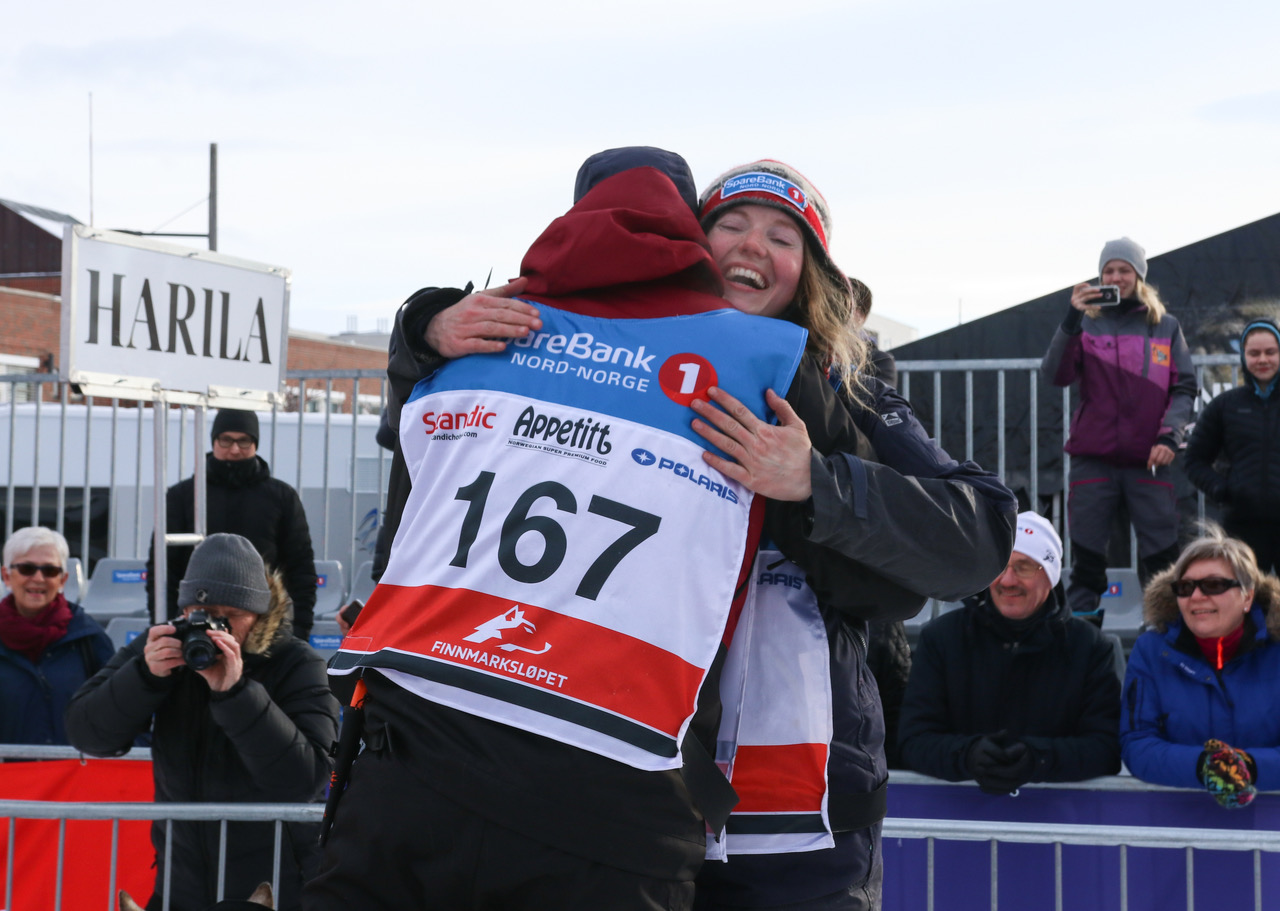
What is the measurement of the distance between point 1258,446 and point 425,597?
535 centimetres

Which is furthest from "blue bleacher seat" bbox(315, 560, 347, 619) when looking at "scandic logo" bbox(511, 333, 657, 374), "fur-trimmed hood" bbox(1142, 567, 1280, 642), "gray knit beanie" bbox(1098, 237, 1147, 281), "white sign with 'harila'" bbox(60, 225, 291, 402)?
"scandic logo" bbox(511, 333, 657, 374)

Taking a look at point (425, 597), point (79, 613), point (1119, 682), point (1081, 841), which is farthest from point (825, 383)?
point (79, 613)

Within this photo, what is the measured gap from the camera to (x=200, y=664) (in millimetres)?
3625

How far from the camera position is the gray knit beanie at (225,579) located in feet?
13.2

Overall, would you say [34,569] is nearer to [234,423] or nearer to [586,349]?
[234,423]

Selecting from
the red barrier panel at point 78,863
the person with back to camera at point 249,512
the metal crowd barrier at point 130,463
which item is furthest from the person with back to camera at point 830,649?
the metal crowd barrier at point 130,463

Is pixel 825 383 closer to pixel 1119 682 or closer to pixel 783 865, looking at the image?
pixel 783 865

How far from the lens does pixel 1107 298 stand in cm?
630

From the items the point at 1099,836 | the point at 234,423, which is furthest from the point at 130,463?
the point at 1099,836

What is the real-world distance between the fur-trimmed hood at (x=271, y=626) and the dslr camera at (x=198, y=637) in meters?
0.24

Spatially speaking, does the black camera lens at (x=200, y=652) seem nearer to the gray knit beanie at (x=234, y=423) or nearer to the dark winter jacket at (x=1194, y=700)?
the dark winter jacket at (x=1194, y=700)

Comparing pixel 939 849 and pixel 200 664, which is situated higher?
pixel 200 664

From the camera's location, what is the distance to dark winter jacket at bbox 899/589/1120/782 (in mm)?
4242

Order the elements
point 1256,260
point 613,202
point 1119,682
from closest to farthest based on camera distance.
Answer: point 613,202 < point 1119,682 < point 1256,260
